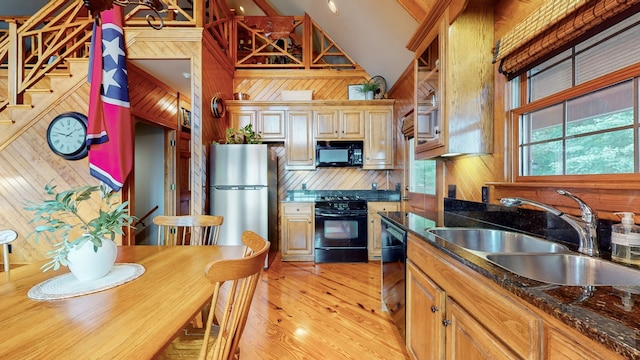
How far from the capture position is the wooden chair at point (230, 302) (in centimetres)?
78

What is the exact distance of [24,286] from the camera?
108 centimetres

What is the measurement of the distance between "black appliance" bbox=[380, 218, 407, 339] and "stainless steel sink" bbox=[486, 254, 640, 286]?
0.67 meters

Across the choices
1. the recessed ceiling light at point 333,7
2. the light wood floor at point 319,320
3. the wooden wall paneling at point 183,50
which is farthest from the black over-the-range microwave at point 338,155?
the recessed ceiling light at point 333,7

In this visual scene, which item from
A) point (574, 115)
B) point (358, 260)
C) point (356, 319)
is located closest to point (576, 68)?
point (574, 115)

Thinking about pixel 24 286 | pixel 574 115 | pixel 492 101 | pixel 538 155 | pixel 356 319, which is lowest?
pixel 356 319

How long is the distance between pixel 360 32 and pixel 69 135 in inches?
145

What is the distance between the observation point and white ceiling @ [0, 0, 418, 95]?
2.82m

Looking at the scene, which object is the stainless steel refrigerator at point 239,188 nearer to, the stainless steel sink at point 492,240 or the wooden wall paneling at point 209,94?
the wooden wall paneling at point 209,94

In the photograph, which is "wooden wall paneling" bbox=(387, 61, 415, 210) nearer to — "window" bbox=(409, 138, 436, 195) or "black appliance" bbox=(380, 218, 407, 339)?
"window" bbox=(409, 138, 436, 195)

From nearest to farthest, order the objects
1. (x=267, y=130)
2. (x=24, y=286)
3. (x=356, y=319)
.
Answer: (x=24, y=286), (x=356, y=319), (x=267, y=130)

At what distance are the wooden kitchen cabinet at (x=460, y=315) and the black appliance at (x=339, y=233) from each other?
2068 mm

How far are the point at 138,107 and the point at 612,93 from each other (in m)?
4.32

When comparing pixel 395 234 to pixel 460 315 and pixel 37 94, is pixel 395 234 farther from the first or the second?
pixel 37 94

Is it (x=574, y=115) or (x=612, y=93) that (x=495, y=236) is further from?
(x=612, y=93)
